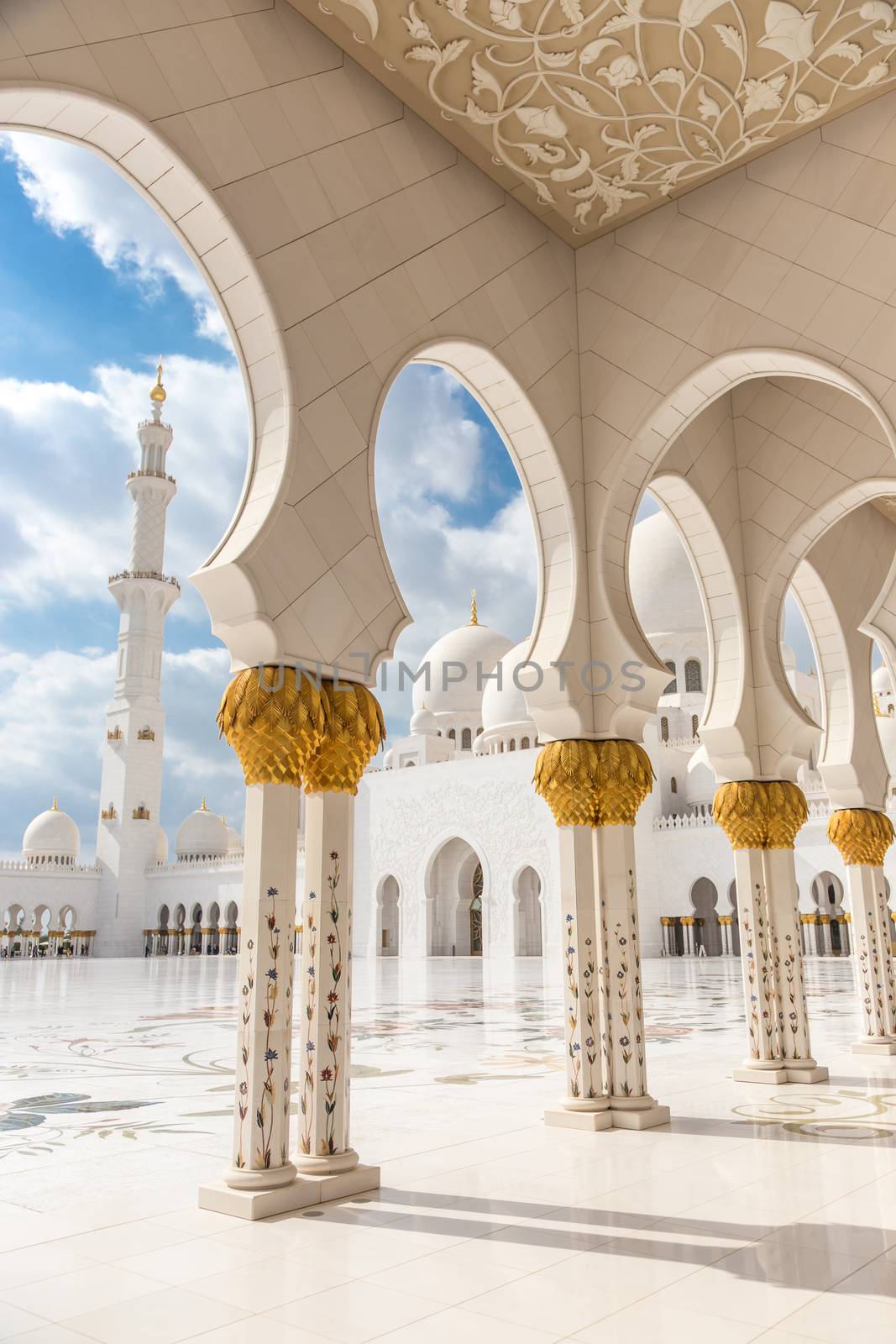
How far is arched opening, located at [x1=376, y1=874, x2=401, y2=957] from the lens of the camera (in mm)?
19547

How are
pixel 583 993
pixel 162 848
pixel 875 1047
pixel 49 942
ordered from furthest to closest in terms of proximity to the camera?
pixel 162 848, pixel 49 942, pixel 875 1047, pixel 583 993

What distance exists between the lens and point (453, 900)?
19.3 m

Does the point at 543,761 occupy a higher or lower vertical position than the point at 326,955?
higher

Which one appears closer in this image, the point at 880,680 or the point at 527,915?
the point at 527,915

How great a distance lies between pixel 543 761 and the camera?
3734 millimetres

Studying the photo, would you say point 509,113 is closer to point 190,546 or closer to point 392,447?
point 392,447

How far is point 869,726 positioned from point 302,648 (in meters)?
4.09

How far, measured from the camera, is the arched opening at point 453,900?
18.7 meters

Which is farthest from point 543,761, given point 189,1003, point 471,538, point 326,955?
point 471,538

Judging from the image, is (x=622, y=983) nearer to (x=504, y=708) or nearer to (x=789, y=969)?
(x=789, y=969)

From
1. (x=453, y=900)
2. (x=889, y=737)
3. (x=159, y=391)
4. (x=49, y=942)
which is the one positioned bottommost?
(x=49, y=942)

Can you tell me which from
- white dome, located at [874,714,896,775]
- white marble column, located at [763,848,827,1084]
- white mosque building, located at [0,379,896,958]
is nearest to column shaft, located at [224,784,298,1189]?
white marble column, located at [763,848,827,1084]

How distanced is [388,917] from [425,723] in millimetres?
4845

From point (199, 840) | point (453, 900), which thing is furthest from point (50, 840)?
point (453, 900)
